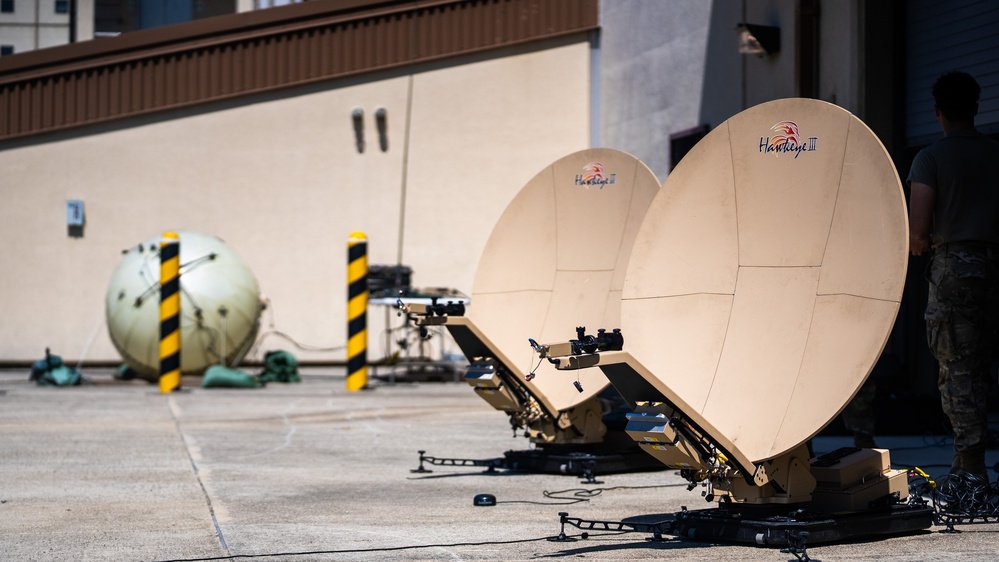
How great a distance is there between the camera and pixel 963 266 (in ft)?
21.9

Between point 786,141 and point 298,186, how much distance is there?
1715 centimetres

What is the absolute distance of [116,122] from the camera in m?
22.4

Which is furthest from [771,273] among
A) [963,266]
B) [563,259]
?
[563,259]

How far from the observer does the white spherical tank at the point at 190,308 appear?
61.0 ft

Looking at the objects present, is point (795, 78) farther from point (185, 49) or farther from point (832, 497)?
point (185, 49)

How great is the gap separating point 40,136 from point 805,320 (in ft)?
62.3

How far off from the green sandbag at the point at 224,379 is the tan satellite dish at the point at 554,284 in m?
9.32

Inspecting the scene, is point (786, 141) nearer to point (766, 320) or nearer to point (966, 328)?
point (766, 320)

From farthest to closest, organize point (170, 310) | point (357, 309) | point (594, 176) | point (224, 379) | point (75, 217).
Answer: point (75, 217), point (224, 379), point (357, 309), point (170, 310), point (594, 176)

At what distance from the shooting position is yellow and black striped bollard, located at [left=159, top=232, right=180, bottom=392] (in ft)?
57.7

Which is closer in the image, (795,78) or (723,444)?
(723,444)

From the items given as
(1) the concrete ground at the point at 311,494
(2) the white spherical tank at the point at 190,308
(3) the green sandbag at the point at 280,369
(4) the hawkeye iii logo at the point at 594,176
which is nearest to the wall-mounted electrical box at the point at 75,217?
(2) the white spherical tank at the point at 190,308

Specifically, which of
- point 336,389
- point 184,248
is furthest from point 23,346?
point 336,389

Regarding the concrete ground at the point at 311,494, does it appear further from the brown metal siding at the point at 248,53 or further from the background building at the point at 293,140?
the brown metal siding at the point at 248,53
